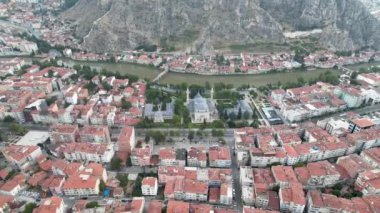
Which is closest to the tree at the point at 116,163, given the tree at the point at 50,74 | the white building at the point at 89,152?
the white building at the point at 89,152

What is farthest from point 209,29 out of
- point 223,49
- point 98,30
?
point 98,30

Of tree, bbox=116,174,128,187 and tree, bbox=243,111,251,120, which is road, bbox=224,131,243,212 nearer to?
tree, bbox=243,111,251,120

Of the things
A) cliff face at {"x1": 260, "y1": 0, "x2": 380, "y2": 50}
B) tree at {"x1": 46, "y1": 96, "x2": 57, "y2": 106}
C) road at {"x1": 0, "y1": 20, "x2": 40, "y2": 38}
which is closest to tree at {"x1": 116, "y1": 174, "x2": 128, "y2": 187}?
tree at {"x1": 46, "y1": 96, "x2": 57, "y2": 106}

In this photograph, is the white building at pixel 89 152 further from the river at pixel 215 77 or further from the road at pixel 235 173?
the river at pixel 215 77

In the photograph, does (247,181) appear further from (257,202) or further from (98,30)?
(98,30)

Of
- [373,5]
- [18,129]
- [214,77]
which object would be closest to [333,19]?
[373,5]

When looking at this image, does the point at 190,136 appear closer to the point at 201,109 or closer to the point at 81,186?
the point at 201,109

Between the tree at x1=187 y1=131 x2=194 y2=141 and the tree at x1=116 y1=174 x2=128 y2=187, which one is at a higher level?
the tree at x1=187 y1=131 x2=194 y2=141
